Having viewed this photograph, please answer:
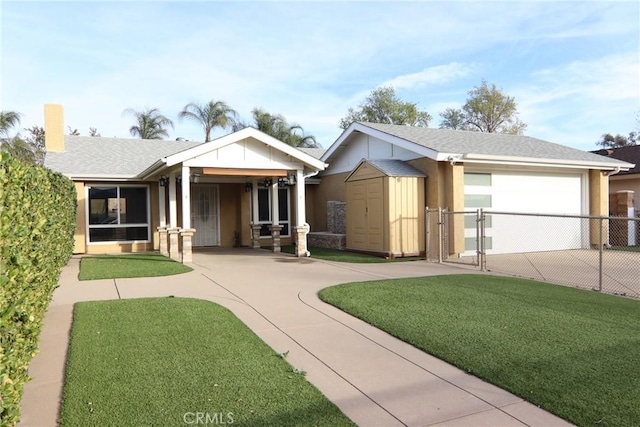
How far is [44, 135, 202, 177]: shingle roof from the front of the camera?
16.4 meters

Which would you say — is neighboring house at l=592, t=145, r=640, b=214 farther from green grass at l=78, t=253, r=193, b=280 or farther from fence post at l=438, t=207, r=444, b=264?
green grass at l=78, t=253, r=193, b=280

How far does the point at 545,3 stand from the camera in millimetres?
12250

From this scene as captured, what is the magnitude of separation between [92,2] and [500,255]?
12954mm

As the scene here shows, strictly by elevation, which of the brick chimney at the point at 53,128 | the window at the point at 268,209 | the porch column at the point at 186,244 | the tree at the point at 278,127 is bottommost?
the porch column at the point at 186,244

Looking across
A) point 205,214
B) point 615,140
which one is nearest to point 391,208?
point 205,214

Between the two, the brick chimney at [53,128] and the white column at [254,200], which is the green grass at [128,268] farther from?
the brick chimney at [53,128]

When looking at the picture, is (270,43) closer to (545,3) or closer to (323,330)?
(545,3)

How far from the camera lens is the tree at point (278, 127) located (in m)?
34.1

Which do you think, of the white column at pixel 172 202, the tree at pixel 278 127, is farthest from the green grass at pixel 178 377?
the tree at pixel 278 127

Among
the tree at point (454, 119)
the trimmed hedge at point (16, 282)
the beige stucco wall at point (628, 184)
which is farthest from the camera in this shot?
the tree at point (454, 119)

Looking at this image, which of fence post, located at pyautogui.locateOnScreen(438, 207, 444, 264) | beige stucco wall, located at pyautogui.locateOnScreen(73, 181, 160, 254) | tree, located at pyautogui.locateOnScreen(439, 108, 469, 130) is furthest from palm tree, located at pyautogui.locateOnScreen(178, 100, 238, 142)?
tree, located at pyautogui.locateOnScreen(439, 108, 469, 130)

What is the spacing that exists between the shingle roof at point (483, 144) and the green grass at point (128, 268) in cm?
804

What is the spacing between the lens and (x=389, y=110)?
45406 mm

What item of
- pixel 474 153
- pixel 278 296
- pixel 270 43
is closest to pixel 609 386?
pixel 278 296
